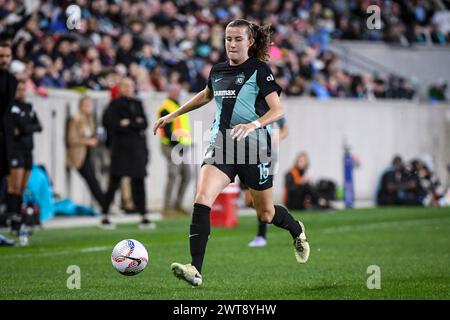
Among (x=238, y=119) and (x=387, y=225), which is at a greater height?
(x=238, y=119)

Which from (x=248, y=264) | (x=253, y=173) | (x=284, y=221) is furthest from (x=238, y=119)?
(x=248, y=264)

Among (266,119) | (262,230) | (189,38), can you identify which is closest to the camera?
(266,119)

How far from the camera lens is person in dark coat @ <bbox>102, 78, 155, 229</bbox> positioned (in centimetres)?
1720

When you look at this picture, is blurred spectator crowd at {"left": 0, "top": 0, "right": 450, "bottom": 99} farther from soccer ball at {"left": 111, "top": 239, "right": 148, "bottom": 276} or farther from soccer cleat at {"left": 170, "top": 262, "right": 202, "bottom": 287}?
soccer cleat at {"left": 170, "top": 262, "right": 202, "bottom": 287}

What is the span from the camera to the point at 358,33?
32.0 m

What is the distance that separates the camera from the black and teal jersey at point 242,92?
9.07 metres

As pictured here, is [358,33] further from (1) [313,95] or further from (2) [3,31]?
(2) [3,31]

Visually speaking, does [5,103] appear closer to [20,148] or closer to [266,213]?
[20,148]

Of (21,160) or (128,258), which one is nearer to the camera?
(128,258)

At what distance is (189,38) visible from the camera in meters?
24.8

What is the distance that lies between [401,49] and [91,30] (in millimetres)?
13506

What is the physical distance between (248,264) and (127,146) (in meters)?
6.64

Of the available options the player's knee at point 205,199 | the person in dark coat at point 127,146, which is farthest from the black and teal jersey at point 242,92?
the person in dark coat at point 127,146
